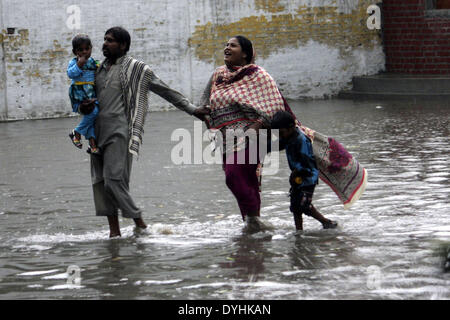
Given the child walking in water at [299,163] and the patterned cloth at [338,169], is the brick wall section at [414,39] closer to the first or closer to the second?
the patterned cloth at [338,169]

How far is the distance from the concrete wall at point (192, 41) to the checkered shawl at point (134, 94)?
1179 cm

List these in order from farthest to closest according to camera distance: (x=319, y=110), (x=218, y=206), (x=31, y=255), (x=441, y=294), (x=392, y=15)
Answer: (x=392, y=15) → (x=319, y=110) → (x=218, y=206) → (x=31, y=255) → (x=441, y=294)

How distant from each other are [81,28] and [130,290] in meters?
14.2

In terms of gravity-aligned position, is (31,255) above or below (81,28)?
below

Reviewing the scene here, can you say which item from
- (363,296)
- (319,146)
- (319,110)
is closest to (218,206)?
(319,146)

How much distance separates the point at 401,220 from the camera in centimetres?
729

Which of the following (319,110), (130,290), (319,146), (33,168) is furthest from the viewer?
(319,110)

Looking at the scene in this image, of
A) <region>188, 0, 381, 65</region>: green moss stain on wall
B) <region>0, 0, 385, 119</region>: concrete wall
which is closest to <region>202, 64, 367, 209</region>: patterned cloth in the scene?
<region>0, 0, 385, 119</region>: concrete wall

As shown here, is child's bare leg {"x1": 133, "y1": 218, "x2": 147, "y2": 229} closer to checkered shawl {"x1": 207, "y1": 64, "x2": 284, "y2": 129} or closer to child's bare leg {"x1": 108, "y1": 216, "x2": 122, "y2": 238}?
child's bare leg {"x1": 108, "y1": 216, "x2": 122, "y2": 238}

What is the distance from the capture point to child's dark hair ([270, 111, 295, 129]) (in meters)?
6.83

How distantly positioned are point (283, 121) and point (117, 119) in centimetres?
141

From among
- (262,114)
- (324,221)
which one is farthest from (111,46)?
(324,221)

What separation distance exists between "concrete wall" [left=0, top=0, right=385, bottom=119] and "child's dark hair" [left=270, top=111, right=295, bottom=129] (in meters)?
12.5

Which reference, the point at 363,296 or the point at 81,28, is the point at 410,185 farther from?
the point at 81,28
